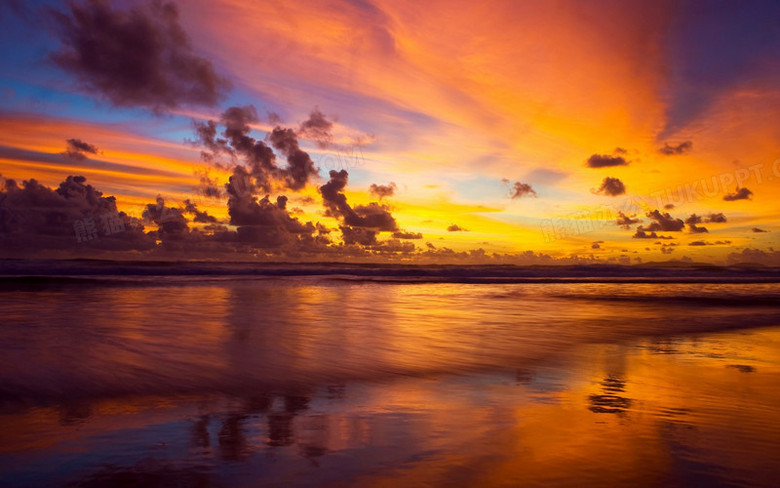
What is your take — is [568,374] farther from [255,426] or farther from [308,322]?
[308,322]

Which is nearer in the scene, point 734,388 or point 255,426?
point 255,426

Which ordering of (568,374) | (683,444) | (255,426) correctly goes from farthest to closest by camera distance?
(568,374)
(255,426)
(683,444)

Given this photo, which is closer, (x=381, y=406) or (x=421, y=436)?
(x=421, y=436)

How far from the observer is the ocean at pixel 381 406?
13.0 feet

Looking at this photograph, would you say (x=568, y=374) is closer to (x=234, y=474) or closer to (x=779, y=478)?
(x=779, y=478)

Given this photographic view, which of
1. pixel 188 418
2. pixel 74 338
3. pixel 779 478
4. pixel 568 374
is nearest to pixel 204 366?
pixel 188 418

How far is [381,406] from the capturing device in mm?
5887

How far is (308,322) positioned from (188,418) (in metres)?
8.73

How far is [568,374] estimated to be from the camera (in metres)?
7.75

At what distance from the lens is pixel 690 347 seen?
1062 cm

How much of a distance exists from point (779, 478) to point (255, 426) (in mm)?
4409

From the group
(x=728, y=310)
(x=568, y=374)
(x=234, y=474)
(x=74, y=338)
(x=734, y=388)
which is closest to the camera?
(x=234, y=474)

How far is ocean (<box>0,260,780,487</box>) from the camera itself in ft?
13.0

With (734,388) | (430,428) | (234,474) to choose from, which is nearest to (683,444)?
(430,428)
